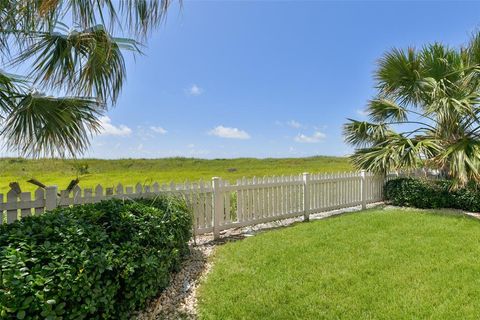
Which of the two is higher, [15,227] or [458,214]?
[15,227]

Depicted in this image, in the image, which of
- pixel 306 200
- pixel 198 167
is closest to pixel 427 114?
pixel 306 200

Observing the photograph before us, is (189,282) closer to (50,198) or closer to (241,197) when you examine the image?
(50,198)

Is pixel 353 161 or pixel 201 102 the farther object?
pixel 201 102

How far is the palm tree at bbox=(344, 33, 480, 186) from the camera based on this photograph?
281 inches

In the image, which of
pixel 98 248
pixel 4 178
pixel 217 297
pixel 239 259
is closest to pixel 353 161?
pixel 239 259

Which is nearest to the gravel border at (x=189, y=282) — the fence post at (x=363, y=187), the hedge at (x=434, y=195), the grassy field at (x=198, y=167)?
the fence post at (x=363, y=187)

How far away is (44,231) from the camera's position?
2428 millimetres

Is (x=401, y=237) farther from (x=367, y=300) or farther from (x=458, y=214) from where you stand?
(x=458, y=214)

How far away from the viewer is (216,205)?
5.68 meters

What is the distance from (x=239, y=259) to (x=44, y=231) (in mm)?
2577

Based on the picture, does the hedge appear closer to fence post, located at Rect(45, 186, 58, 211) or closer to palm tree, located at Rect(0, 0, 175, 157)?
palm tree, located at Rect(0, 0, 175, 157)

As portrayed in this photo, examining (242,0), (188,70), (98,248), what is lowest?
(98,248)

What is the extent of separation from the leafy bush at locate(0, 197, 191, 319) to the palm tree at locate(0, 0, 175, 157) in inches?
42.6

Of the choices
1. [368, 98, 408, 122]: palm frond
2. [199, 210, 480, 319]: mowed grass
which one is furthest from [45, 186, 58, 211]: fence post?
[368, 98, 408, 122]: palm frond
